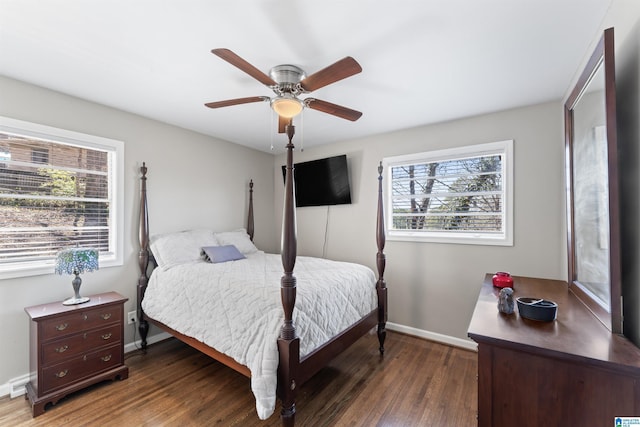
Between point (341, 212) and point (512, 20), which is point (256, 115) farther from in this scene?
point (512, 20)

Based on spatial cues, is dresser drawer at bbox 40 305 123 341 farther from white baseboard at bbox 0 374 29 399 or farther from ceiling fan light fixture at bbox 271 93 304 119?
ceiling fan light fixture at bbox 271 93 304 119

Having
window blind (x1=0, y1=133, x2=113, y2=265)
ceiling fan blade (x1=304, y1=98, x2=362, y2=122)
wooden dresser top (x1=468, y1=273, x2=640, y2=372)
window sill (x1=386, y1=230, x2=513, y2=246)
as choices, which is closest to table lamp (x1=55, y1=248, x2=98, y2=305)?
window blind (x1=0, y1=133, x2=113, y2=265)

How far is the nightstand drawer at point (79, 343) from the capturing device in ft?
6.72

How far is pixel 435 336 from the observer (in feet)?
10.3

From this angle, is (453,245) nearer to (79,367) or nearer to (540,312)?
(540,312)

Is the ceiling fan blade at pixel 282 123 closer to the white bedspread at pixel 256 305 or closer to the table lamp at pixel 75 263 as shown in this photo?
the white bedspread at pixel 256 305

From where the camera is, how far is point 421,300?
10.7ft

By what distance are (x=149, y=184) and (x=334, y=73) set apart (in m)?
2.49

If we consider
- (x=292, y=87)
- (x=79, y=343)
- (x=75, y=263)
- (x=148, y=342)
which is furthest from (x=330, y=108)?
(x=148, y=342)

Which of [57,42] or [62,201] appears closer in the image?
[57,42]

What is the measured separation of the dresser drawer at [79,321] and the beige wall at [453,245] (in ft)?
8.12

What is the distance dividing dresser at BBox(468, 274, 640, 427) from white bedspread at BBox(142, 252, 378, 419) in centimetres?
108

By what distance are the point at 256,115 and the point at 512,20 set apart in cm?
223

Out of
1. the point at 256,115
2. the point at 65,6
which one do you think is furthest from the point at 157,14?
the point at 256,115
